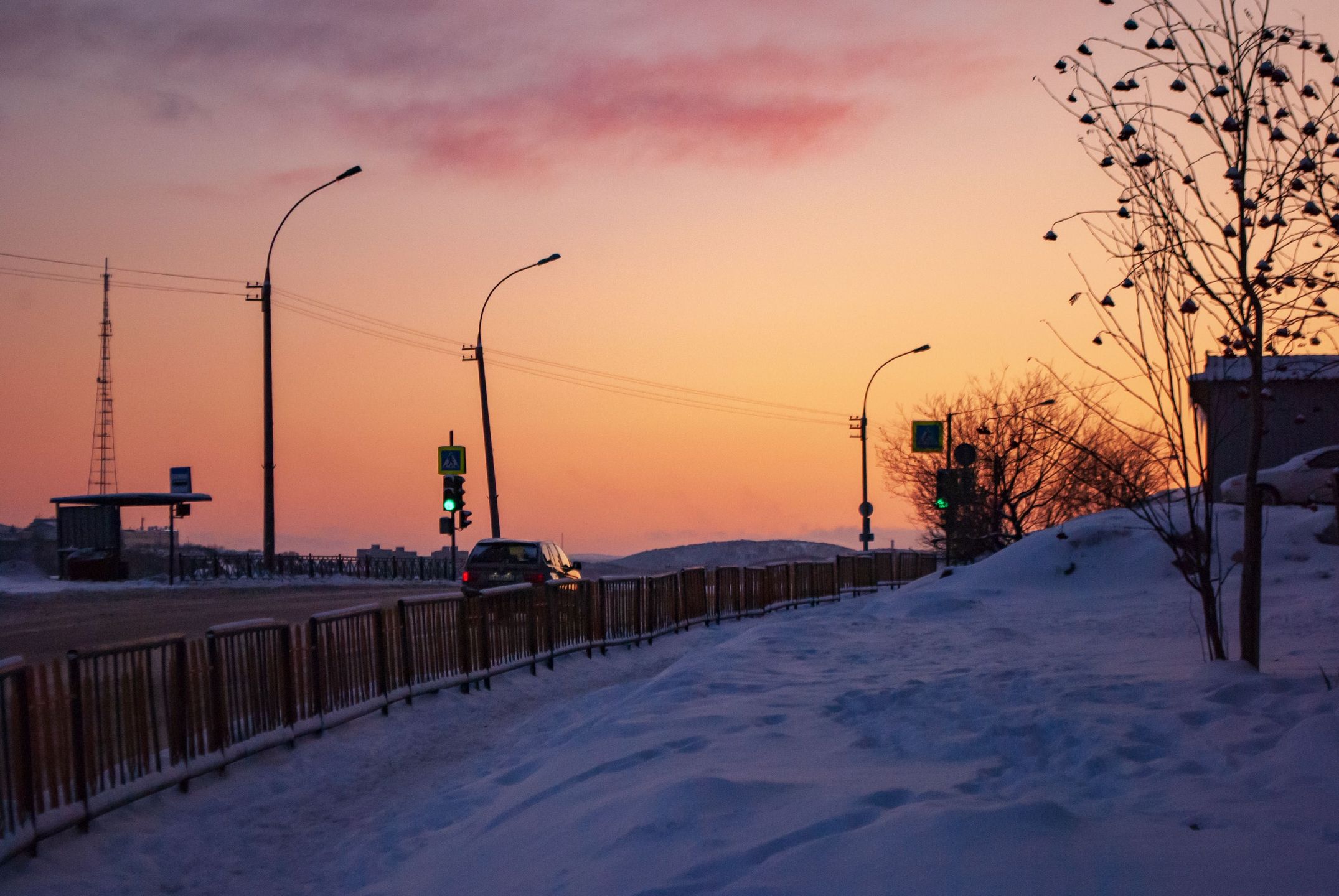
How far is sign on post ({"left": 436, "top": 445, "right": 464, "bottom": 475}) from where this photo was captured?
3784 centimetres

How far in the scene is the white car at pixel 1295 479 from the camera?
30.4m

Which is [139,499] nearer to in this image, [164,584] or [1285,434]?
[164,584]

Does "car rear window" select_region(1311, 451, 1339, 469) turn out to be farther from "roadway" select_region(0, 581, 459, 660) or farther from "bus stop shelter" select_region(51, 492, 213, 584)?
"bus stop shelter" select_region(51, 492, 213, 584)

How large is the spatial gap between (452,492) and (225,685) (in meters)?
25.0

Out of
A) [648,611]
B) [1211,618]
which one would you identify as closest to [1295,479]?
[648,611]

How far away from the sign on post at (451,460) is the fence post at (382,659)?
86.7 feet

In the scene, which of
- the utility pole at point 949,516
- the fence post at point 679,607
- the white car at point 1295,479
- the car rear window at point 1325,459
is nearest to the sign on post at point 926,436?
the utility pole at point 949,516

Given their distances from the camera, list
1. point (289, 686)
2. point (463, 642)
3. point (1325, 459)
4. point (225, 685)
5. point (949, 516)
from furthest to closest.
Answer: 1. point (949, 516)
2. point (1325, 459)
3. point (463, 642)
4. point (289, 686)
5. point (225, 685)

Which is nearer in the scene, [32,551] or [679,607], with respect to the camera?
[679,607]

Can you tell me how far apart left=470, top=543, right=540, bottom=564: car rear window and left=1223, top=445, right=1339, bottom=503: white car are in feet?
62.0

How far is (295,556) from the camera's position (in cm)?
5028

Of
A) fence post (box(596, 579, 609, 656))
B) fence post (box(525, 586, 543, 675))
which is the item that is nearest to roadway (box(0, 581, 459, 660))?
fence post (box(525, 586, 543, 675))

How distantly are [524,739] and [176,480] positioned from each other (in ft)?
94.5

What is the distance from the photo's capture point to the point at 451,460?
38156mm
